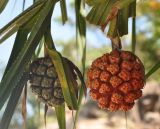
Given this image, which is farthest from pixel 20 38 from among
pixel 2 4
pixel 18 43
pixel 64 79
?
pixel 2 4

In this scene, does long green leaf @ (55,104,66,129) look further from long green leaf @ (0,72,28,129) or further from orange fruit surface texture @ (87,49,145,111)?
long green leaf @ (0,72,28,129)

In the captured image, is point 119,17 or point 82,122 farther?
point 82,122

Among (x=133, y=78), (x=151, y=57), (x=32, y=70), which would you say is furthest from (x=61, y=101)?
(x=151, y=57)

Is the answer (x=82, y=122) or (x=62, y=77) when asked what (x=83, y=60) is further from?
(x=82, y=122)

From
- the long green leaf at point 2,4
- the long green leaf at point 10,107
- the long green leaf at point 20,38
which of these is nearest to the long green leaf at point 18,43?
the long green leaf at point 20,38

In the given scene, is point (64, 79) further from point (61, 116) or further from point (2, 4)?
point (2, 4)

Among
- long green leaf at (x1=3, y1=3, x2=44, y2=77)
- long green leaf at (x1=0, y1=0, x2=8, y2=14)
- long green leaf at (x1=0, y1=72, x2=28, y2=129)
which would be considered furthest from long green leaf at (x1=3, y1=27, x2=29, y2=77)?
long green leaf at (x1=0, y1=0, x2=8, y2=14)

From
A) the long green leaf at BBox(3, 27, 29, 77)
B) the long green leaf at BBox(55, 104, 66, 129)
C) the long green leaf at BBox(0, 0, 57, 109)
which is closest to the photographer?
the long green leaf at BBox(0, 0, 57, 109)
